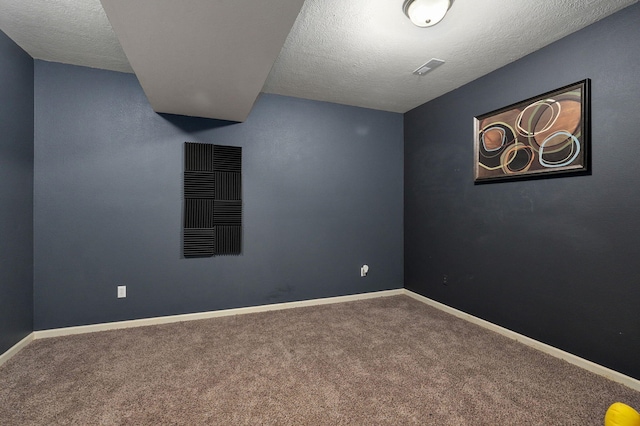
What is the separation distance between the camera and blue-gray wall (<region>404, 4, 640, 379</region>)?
1.84 meters

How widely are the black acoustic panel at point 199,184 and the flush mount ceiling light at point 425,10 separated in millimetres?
2269

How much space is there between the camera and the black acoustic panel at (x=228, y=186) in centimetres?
301

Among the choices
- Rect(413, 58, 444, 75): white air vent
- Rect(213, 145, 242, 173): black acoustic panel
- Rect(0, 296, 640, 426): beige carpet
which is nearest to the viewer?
Rect(0, 296, 640, 426): beige carpet

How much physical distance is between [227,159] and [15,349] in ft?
7.63

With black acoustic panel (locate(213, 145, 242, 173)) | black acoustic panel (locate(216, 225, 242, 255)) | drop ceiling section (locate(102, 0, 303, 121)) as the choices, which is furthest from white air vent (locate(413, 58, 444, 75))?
black acoustic panel (locate(216, 225, 242, 255))

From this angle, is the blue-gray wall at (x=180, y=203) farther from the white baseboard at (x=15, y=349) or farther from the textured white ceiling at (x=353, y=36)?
the textured white ceiling at (x=353, y=36)

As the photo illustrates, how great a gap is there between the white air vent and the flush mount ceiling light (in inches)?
28.4

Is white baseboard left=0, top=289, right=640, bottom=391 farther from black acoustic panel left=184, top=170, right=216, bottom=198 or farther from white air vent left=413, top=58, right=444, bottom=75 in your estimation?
white air vent left=413, top=58, right=444, bottom=75

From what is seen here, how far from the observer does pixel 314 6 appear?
180cm

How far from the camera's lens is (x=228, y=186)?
10.0 feet

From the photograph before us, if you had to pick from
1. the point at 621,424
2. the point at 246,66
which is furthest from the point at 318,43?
the point at 621,424

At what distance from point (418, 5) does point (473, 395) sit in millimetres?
2426

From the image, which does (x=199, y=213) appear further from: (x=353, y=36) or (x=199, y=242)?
(x=353, y=36)

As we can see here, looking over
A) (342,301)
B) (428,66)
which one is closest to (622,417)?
(342,301)
